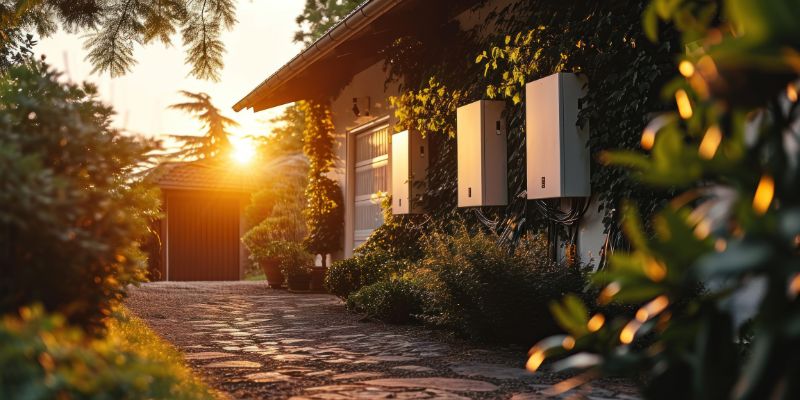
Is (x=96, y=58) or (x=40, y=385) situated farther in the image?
(x=96, y=58)

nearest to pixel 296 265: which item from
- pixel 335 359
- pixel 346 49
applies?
pixel 346 49

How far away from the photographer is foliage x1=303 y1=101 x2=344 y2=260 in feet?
40.4

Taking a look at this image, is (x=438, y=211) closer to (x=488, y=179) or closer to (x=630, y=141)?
(x=488, y=179)

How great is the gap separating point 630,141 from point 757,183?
4.29m

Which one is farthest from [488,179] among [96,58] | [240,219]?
[240,219]

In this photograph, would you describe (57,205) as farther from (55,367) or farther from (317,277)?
(317,277)

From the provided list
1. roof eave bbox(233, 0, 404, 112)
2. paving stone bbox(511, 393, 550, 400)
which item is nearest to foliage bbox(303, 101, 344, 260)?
roof eave bbox(233, 0, 404, 112)

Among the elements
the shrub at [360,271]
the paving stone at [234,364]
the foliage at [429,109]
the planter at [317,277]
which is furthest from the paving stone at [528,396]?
the planter at [317,277]

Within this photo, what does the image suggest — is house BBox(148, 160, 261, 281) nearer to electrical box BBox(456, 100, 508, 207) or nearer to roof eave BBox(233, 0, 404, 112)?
roof eave BBox(233, 0, 404, 112)

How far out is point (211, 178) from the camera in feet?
59.0

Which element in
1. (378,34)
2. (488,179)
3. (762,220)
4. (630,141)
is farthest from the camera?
(378,34)

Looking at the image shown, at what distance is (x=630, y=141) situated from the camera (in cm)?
575

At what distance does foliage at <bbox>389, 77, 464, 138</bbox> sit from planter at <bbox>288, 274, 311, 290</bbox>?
3409mm

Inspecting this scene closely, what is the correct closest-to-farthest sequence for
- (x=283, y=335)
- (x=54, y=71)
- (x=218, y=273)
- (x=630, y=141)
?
(x=54, y=71)
(x=630, y=141)
(x=283, y=335)
(x=218, y=273)
